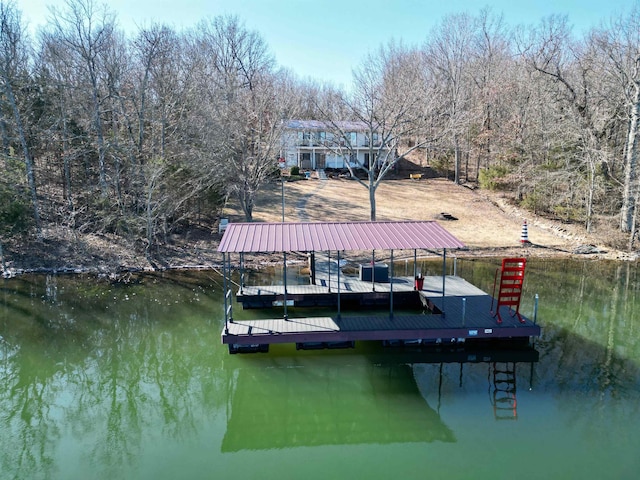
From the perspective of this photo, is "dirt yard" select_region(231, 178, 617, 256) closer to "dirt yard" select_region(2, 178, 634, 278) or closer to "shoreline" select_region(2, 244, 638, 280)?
"dirt yard" select_region(2, 178, 634, 278)

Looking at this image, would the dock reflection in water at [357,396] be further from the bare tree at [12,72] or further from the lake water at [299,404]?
the bare tree at [12,72]

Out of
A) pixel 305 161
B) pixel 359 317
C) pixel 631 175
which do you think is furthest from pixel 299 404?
pixel 305 161

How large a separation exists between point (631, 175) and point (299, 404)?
899 inches

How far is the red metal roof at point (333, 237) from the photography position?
1112 cm

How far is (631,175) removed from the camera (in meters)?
23.5

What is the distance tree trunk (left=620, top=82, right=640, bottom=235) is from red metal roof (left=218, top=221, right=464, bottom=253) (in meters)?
16.4

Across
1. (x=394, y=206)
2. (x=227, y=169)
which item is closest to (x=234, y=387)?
(x=227, y=169)

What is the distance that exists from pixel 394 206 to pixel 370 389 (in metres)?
21.7

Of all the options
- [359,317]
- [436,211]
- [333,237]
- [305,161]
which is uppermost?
[305,161]

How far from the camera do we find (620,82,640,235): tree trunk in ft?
76.5

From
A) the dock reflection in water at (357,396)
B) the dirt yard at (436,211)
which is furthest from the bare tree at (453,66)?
the dock reflection in water at (357,396)

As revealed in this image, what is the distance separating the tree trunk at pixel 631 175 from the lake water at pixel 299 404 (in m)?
11.5

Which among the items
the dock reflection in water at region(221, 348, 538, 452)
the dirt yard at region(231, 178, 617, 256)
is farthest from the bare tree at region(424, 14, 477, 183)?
the dock reflection in water at region(221, 348, 538, 452)

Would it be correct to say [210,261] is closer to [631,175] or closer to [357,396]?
[357,396]
